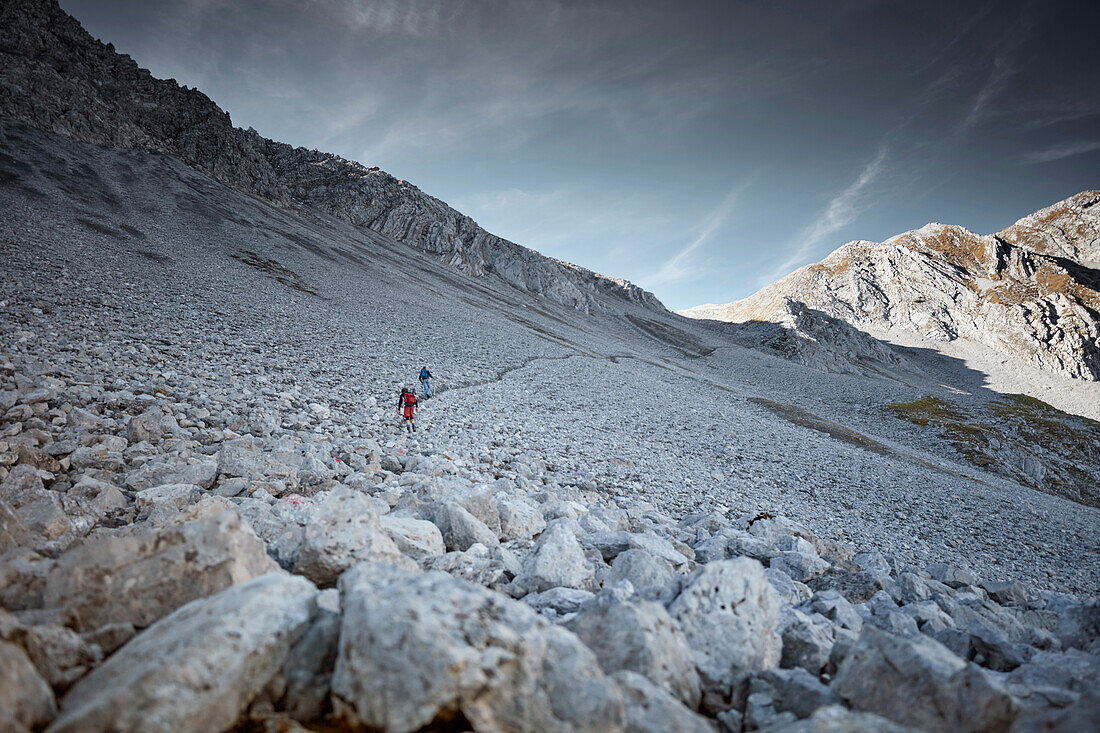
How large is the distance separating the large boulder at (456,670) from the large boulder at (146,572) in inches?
59.6

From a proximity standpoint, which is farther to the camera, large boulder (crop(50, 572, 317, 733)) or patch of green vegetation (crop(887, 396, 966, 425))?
patch of green vegetation (crop(887, 396, 966, 425))

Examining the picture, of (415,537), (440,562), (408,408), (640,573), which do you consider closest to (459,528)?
(415,537)

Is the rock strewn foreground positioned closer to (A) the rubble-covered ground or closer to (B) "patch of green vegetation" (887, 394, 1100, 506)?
(A) the rubble-covered ground

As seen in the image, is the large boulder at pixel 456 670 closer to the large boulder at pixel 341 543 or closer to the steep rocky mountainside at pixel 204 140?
the large boulder at pixel 341 543

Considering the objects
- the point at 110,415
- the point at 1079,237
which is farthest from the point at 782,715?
the point at 1079,237

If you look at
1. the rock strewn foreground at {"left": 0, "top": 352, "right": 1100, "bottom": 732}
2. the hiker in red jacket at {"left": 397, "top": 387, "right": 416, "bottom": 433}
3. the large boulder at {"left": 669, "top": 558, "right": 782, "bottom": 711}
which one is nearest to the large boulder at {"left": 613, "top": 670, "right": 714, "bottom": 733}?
the rock strewn foreground at {"left": 0, "top": 352, "right": 1100, "bottom": 732}

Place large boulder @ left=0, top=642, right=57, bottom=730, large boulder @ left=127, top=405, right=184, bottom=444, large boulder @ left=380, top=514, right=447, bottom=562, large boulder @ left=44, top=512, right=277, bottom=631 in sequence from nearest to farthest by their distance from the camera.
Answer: large boulder @ left=0, top=642, right=57, bottom=730, large boulder @ left=44, top=512, right=277, bottom=631, large boulder @ left=380, top=514, right=447, bottom=562, large boulder @ left=127, top=405, right=184, bottom=444

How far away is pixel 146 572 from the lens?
11.3ft

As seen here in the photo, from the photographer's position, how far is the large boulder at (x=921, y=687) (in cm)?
287

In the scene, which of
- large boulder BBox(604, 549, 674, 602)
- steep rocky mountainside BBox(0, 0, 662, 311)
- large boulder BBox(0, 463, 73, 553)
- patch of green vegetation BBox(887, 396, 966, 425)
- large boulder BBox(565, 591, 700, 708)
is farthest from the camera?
steep rocky mountainside BBox(0, 0, 662, 311)

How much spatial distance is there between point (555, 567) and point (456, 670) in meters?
2.85

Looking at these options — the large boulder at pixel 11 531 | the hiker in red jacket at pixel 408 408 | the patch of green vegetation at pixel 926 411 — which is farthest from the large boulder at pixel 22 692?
the patch of green vegetation at pixel 926 411

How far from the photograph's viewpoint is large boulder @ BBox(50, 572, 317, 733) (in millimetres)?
2260

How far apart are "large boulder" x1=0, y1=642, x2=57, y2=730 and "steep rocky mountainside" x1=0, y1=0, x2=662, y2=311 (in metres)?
102
